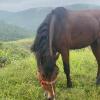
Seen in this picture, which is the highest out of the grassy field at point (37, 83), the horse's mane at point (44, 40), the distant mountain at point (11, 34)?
the horse's mane at point (44, 40)

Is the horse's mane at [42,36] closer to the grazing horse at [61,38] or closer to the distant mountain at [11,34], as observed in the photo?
A: the grazing horse at [61,38]

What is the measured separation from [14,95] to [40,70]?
1511 mm

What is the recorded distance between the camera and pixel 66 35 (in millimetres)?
7723

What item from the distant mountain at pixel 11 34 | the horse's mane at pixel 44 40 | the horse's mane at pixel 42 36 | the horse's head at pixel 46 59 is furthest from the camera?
the distant mountain at pixel 11 34

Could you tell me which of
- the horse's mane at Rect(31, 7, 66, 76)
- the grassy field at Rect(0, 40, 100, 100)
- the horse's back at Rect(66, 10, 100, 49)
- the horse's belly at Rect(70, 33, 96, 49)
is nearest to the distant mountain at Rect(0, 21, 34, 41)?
the grassy field at Rect(0, 40, 100, 100)

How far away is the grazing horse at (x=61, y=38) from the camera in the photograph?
6.42m

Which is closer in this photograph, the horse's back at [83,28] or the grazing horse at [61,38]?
the grazing horse at [61,38]

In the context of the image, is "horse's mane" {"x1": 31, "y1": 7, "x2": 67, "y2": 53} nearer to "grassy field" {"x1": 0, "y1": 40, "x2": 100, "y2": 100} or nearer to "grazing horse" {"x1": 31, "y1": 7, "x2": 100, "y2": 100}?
"grazing horse" {"x1": 31, "y1": 7, "x2": 100, "y2": 100}

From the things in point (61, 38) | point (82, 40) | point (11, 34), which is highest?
point (61, 38)

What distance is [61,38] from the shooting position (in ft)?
25.0

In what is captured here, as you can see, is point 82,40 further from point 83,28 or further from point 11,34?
point 11,34

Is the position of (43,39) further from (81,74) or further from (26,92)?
(81,74)

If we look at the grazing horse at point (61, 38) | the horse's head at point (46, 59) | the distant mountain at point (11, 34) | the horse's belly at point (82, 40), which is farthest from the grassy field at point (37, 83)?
the distant mountain at point (11, 34)

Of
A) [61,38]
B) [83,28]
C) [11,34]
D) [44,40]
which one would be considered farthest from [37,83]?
[11,34]
